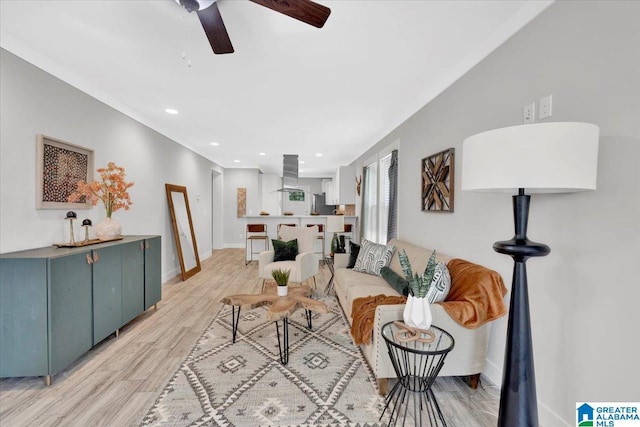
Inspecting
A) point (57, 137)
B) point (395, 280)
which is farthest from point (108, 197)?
point (395, 280)

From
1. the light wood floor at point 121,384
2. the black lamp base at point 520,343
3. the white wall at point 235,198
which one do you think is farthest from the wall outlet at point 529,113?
the white wall at point 235,198

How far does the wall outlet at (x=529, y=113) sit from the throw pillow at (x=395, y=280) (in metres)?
1.52

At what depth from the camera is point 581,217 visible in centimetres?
144

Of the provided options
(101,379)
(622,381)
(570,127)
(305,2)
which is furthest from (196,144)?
(622,381)

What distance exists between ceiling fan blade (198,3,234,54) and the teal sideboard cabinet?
6.10ft

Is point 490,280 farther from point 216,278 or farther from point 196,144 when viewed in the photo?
point 196,144

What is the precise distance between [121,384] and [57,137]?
88.1 inches

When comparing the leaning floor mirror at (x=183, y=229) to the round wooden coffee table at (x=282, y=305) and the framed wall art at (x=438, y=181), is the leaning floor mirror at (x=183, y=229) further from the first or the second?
the framed wall art at (x=438, y=181)

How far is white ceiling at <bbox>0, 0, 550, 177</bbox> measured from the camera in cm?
184

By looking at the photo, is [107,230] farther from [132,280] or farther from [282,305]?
[282,305]

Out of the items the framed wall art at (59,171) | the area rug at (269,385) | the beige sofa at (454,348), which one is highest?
the framed wall art at (59,171)

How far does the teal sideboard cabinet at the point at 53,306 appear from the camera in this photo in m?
1.97

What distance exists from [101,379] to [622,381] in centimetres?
308

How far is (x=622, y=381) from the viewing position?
1268 millimetres
